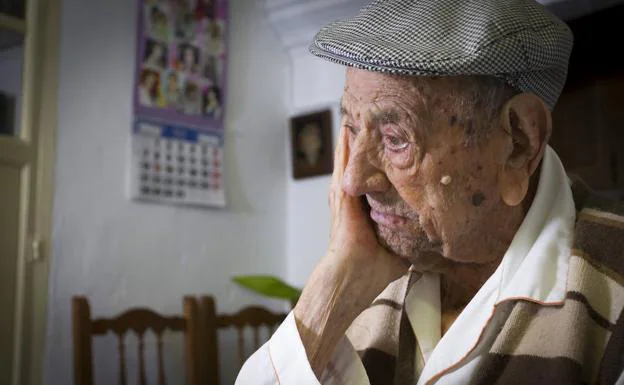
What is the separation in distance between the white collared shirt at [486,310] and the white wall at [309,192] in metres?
1.65

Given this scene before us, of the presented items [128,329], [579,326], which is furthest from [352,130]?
[128,329]

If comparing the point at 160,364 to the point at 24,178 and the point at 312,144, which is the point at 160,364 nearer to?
the point at 24,178

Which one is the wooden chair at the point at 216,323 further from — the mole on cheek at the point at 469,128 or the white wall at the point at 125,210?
the mole on cheek at the point at 469,128

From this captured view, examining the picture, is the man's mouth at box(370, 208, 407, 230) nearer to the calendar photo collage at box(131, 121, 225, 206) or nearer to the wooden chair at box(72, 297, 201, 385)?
the wooden chair at box(72, 297, 201, 385)

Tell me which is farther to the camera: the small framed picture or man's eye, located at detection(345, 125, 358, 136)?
the small framed picture

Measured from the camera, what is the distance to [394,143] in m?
0.77

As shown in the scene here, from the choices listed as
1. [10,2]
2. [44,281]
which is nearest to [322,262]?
[44,281]

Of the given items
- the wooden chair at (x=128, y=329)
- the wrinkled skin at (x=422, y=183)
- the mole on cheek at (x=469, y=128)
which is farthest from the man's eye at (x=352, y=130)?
the wooden chair at (x=128, y=329)

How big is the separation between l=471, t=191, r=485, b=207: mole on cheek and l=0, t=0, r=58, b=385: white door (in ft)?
4.72

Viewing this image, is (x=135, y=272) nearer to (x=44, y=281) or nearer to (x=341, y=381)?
(x=44, y=281)

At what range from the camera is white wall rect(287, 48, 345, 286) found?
2490 mm

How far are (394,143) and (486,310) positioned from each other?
0.21m

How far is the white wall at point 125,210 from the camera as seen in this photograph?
6.40ft

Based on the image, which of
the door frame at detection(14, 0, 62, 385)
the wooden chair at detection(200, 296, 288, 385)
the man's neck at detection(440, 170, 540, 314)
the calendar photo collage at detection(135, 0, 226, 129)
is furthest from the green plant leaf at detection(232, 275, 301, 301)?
the man's neck at detection(440, 170, 540, 314)
